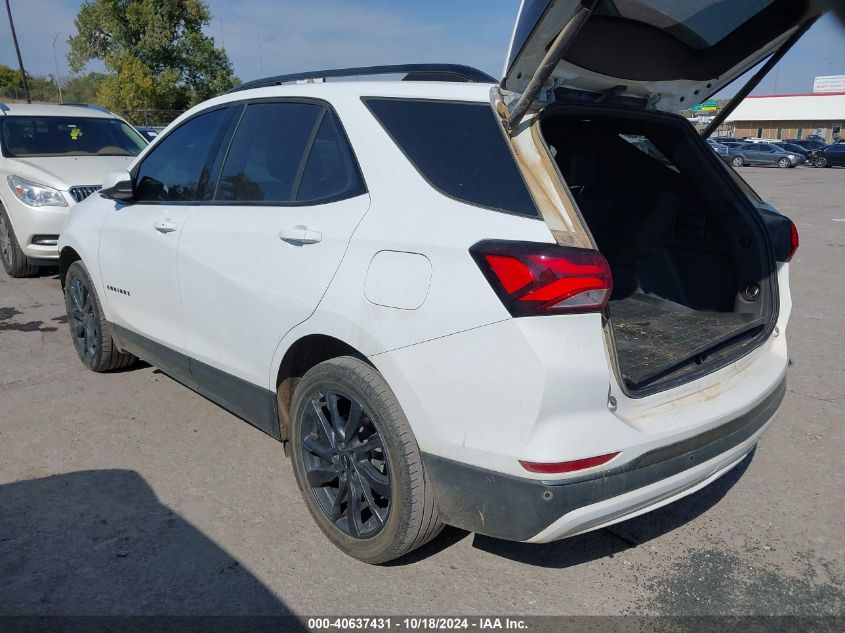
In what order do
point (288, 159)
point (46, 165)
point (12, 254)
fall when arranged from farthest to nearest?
point (12, 254) < point (46, 165) < point (288, 159)

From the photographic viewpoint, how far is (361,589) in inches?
109

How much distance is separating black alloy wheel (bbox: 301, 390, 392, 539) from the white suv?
1 centimetres

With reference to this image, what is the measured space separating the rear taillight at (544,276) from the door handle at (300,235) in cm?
80

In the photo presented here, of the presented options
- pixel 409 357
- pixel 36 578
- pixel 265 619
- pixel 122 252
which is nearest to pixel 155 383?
pixel 122 252

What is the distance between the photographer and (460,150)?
8.49 ft

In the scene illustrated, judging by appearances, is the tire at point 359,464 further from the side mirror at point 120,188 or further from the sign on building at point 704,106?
the sign on building at point 704,106

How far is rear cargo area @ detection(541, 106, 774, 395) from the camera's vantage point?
312 centimetres

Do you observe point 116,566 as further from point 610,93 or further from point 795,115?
point 795,115

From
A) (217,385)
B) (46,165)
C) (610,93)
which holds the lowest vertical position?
(217,385)

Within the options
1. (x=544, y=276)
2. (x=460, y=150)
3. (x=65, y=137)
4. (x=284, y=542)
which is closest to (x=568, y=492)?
(x=544, y=276)

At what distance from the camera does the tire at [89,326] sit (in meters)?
4.78

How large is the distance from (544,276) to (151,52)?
4776cm

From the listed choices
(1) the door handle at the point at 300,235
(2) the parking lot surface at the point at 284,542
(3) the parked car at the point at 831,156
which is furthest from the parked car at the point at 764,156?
(1) the door handle at the point at 300,235

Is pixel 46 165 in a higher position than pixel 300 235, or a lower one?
lower
